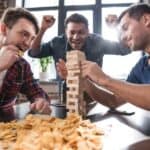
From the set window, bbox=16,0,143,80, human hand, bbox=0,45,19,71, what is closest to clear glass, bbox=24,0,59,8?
window, bbox=16,0,143,80

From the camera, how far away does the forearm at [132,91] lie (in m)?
1.18

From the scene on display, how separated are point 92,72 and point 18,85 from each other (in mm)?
633

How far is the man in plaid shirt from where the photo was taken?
1384 mm

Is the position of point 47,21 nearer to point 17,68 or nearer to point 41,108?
point 17,68

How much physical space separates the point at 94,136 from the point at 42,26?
1.24 metres

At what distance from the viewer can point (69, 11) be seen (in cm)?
411

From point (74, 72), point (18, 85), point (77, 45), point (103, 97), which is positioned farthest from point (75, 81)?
point (77, 45)

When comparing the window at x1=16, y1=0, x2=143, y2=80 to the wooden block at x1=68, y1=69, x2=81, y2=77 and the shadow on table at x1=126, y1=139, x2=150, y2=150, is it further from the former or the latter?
the shadow on table at x1=126, y1=139, x2=150, y2=150

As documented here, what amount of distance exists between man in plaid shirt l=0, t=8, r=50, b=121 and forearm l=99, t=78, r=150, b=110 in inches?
13.2

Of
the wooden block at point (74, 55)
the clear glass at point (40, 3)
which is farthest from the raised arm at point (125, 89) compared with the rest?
the clear glass at point (40, 3)

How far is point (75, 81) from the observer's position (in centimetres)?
110

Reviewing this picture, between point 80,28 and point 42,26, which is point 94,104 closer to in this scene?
point 42,26

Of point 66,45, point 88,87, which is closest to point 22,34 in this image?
point 88,87

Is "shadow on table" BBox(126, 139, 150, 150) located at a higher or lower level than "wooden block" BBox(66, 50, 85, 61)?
lower
